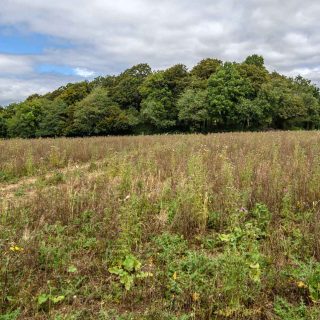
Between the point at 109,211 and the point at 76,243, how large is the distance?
0.73 meters

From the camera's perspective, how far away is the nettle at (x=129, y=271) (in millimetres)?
3533

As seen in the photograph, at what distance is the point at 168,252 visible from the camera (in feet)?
13.3

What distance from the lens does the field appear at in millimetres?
3182

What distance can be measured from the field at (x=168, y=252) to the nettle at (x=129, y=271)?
1 cm

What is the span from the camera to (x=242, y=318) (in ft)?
9.83

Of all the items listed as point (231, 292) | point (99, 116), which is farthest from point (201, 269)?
point (99, 116)

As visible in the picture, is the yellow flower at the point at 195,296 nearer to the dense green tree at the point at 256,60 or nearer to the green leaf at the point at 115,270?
the green leaf at the point at 115,270

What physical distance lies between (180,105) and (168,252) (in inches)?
1529

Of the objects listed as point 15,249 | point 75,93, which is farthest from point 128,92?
point 15,249

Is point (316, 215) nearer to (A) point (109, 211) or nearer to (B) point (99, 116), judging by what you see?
(A) point (109, 211)

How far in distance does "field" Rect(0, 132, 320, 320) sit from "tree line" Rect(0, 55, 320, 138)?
36.3 meters

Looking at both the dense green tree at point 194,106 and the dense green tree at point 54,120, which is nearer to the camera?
the dense green tree at point 194,106

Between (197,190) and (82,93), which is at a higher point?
(82,93)

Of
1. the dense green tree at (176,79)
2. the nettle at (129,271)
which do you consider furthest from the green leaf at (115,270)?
the dense green tree at (176,79)
